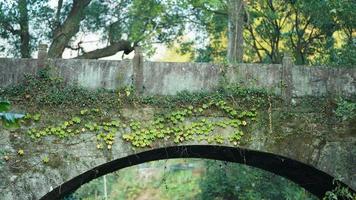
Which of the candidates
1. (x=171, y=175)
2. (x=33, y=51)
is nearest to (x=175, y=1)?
(x=33, y=51)

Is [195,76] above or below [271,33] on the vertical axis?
below

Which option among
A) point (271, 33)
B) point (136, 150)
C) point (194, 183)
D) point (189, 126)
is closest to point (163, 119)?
point (189, 126)

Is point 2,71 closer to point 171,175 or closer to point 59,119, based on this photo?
point 59,119

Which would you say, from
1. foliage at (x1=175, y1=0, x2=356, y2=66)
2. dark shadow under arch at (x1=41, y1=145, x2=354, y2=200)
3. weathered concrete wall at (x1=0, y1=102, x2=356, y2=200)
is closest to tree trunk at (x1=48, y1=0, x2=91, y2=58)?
foliage at (x1=175, y1=0, x2=356, y2=66)

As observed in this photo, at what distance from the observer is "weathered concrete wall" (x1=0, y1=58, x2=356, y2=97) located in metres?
7.32

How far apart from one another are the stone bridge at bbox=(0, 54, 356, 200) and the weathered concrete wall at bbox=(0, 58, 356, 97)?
→ 13 mm

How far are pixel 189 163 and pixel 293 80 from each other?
15.7 metres

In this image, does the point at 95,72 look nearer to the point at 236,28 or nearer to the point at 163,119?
the point at 163,119

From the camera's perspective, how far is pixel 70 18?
1085cm

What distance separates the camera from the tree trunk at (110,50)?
38.3 ft

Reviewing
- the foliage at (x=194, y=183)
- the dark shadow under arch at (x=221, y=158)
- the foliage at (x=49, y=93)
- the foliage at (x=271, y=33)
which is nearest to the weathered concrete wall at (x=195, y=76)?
the foliage at (x=49, y=93)

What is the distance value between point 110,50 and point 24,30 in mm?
2024

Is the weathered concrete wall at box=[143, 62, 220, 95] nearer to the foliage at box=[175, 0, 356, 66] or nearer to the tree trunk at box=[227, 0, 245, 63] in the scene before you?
the tree trunk at box=[227, 0, 245, 63]

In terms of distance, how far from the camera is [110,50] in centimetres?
1187
